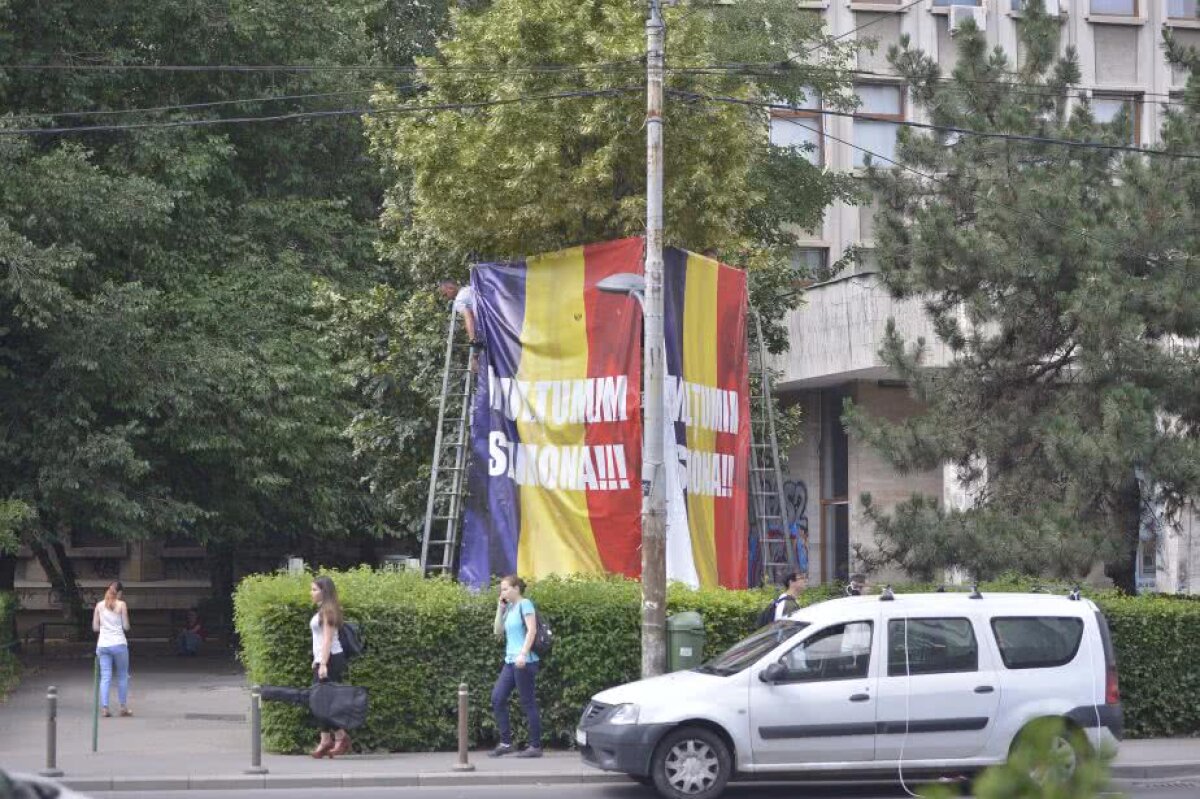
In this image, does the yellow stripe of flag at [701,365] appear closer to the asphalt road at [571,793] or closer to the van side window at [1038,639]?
the asphalt road at [571,793]

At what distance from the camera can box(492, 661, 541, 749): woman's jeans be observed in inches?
605

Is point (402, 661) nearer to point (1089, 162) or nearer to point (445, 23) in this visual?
point (1089, 162)

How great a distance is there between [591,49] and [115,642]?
966cm

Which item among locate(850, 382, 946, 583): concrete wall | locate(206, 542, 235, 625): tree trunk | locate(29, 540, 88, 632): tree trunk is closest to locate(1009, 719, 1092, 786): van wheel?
locate(850, 382, 946, 583): concrete wall

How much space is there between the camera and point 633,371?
61.8 feet

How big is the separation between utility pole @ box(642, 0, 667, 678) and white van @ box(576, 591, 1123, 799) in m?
1.95

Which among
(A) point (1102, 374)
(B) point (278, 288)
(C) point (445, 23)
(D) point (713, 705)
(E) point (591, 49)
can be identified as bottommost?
(D) point (713, 705)

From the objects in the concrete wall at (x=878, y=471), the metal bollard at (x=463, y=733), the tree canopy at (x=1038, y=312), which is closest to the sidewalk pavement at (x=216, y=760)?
the metal bollard at (x=463, y=733)

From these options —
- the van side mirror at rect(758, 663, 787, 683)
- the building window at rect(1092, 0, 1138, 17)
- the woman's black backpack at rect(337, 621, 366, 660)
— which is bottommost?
the van side mirror at rect(758, 663, 787, 683)

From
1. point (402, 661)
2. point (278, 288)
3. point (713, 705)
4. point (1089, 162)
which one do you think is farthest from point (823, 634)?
point (278, 288)

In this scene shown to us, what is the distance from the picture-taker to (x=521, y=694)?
15.5m

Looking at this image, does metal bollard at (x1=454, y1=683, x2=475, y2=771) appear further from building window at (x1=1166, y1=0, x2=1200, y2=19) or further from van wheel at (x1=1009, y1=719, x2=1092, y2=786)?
building window at (x1=1166, y1=0, x2=1200, y2=19)

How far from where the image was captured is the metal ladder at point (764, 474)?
2042 centimetres

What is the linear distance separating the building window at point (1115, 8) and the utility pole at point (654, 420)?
26.5m
